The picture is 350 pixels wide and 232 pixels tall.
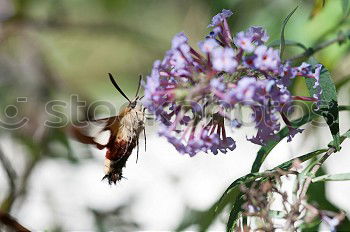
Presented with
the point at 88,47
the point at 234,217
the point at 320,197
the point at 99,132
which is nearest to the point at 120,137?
the point at 99,132

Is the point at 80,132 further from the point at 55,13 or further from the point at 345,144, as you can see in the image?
the point at 55,13

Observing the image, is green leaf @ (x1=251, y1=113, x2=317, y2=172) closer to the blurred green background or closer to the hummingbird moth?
the hummingbird moth

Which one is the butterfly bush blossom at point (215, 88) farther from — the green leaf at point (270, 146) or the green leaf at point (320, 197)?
the green leaf at point (320, 197)

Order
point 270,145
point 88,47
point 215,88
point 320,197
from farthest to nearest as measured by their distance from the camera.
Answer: point 88,47, point 320,197, point 270,145, point 215,88

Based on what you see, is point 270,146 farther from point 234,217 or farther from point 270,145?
point 234,217

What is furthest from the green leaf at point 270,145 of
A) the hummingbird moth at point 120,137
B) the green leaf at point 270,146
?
the hummingbird moth at point 120,137

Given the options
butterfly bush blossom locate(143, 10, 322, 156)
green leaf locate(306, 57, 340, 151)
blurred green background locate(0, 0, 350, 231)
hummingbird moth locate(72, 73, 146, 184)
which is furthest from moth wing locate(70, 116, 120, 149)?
blurred green background locate(0, 0, 350, 231)
